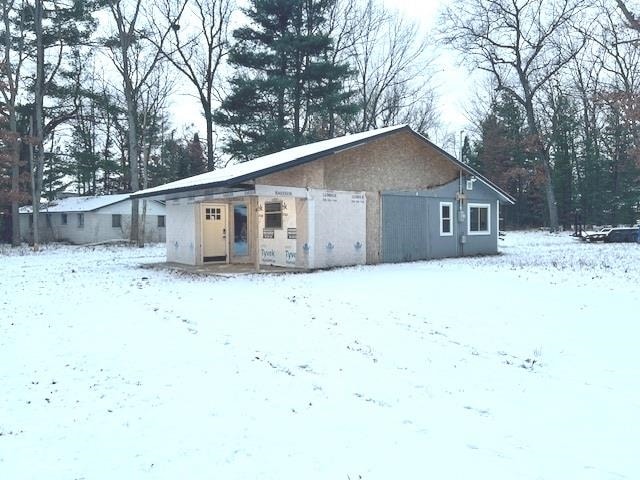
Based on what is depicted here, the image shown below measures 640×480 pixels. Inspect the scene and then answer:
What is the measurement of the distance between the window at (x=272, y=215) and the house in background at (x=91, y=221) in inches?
721

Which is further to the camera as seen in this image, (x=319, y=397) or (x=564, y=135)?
(x=564, y=135)

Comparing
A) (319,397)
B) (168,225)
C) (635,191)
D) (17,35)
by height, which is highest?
(17,35)

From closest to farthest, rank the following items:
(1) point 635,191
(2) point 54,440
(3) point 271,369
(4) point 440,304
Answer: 1. (2) point 54,440
2. (3) point 271,369
3. (4) point 440,304
4. (1) point 635,191

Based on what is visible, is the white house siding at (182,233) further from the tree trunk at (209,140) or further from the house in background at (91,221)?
the house in background at (91,221)

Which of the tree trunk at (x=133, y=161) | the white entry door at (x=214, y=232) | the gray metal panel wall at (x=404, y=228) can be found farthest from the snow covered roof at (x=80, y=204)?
the gray metal panel wall at (x=404, y=228)

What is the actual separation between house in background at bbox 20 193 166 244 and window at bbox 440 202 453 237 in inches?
825

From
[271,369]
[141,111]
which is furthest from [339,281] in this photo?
[141,111]

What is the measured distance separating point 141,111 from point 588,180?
34.8 m

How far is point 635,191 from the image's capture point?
39.9 m

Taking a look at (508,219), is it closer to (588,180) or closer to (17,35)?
(588,180)

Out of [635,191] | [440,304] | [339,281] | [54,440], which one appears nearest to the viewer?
[54,440]

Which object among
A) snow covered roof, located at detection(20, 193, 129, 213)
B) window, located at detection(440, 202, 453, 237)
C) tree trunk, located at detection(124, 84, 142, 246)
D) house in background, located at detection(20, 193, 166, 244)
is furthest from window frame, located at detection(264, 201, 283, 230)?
house in background, located at detection(20, 193, 166, 244)

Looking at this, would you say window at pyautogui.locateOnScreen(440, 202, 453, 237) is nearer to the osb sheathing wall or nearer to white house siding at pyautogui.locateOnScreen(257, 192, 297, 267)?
the osb sheathing wall

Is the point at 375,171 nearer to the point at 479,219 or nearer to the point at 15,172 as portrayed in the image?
the point at 479,219
